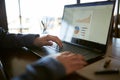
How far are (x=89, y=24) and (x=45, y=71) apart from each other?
2.10 feet

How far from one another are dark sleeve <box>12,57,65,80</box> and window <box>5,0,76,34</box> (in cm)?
176

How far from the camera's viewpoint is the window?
8.27 ft

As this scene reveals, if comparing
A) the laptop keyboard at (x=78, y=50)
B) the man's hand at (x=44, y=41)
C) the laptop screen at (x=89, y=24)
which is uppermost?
the laptop screen at (x=89, y=24)

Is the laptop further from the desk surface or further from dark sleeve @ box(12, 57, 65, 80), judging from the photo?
dark sleeve @ box(12, 57, 65, 80)

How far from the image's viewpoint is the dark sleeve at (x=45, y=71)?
1.32 ft

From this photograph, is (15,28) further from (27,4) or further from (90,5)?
(90,5)

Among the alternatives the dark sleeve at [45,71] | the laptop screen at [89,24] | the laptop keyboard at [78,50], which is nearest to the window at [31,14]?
the laptop screen at [89,24]

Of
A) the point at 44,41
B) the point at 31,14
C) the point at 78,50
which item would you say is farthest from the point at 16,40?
the point at 31,14

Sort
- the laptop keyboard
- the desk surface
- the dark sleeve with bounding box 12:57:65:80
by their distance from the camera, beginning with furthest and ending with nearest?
the laptop keyboard → the desk surface → the dark sleeve with bounding box 12:57:65:80

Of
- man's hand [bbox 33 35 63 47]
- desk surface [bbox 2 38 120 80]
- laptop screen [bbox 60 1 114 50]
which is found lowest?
desk surface [bbox 2 38 120 80]

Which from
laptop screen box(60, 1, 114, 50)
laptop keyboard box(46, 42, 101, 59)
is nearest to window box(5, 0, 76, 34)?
laptop screen box(60, 1, 114, 50)

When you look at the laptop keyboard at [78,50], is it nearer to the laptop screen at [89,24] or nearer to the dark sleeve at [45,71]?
the laptop screen at [89,24]

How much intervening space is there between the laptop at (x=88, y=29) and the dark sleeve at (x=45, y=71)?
37 cm

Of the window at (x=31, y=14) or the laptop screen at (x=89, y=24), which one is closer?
the laptop screen at (x=89, y=24)
